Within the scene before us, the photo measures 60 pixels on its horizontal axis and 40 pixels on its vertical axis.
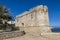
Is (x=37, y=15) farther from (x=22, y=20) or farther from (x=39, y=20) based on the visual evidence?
(x=22, y=20)

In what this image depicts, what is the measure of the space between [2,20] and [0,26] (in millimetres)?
4735

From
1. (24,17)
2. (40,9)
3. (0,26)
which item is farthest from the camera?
(24,17)

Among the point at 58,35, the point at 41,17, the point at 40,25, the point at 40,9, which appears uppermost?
the point at 40,9

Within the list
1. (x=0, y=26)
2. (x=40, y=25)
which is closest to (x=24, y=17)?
(x=40, y=25)

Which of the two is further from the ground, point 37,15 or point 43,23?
point 37,15

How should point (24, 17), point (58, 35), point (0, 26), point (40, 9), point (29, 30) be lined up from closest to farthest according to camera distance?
1. point (58, 35)
2. point (0, 26)
3. point (40, 9)
4. point (29, 30)
5. point (24, 17)

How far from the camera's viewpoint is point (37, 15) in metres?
17.8

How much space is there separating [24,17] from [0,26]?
7.40m

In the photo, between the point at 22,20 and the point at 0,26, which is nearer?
the point at 0,26

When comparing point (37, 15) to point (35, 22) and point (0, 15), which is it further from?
point (0, 15)

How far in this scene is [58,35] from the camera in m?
14.2

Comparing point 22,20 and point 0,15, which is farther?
point 22,20

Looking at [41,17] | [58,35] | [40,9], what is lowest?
[58,35]

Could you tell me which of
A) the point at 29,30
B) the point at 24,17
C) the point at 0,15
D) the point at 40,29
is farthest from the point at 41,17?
the point at 0,15
